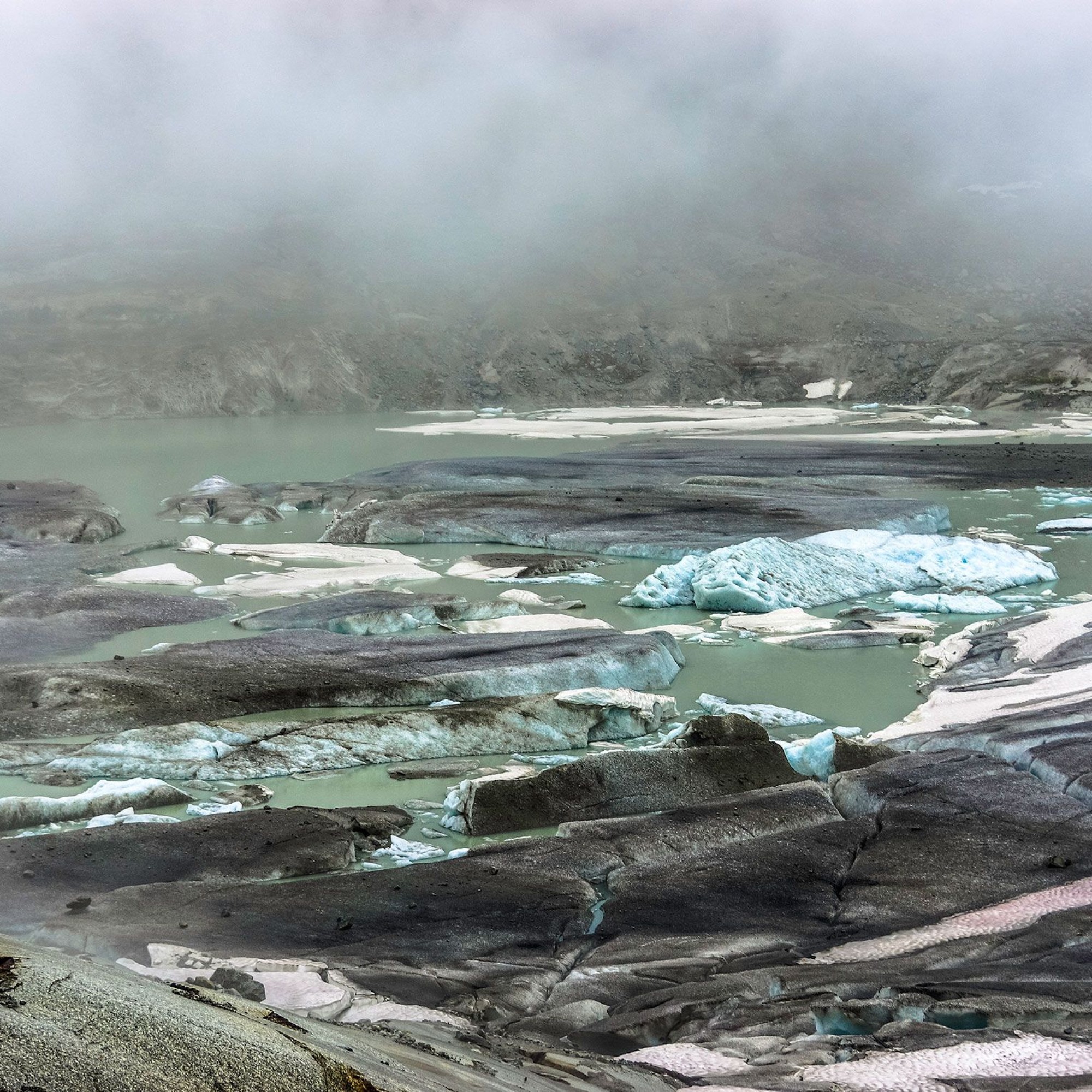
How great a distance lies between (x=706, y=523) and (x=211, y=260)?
75.2 m

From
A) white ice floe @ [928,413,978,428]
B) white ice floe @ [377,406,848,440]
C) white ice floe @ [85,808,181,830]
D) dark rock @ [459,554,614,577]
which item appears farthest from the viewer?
white ice floe @ [377,406,848,440]

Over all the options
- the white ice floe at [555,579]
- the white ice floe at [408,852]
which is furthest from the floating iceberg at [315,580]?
the white ice floe at [408,852]

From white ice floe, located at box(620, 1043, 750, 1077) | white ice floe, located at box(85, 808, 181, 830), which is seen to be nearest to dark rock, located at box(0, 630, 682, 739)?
white ice floe, located at box(85, 808, 181, 830)

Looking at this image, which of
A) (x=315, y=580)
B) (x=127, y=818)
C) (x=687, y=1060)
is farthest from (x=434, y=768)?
(x=315, y=580)

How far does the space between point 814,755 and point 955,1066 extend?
18.2 feet

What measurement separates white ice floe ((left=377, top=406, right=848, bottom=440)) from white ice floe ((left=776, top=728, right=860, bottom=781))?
38.5 metres

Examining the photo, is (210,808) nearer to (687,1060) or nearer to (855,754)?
(855,754)

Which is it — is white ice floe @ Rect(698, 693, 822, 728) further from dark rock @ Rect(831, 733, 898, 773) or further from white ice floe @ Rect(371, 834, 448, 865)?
white ice floe @ Rect(371, 834, 448, 865)

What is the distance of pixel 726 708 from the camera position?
536 inches

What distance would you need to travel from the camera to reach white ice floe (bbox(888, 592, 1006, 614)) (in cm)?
1867

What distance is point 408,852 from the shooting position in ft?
31.3

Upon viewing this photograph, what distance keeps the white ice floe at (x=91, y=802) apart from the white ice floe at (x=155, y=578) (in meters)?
10.3

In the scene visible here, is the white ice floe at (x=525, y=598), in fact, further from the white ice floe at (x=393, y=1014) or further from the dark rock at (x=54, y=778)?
the white ice floe at (x=393, y=1014)

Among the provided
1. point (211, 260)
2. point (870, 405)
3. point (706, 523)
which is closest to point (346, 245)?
point (211, 260)
